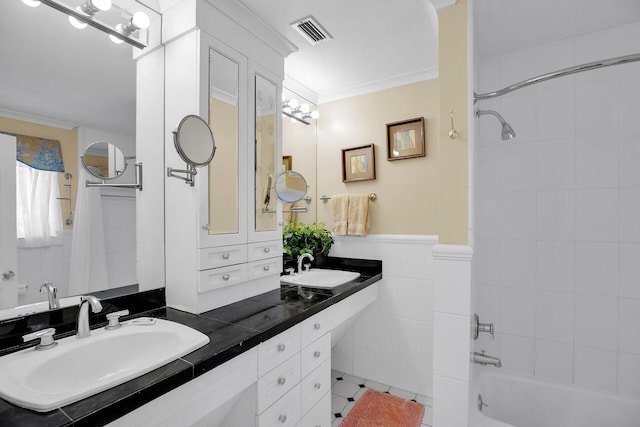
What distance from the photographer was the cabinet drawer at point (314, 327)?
1.51m

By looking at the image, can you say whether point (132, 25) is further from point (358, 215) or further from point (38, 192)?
point (358, 215)

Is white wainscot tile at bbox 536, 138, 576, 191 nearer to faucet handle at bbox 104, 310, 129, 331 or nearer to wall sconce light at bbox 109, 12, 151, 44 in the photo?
wall sconce light at bbox 109, 12, 151, 44

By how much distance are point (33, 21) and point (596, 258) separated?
3194mm

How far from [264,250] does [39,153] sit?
108 centimetres

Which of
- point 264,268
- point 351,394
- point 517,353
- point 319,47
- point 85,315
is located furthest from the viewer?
point 351,394

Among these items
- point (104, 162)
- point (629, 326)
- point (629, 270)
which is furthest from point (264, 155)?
point (629, 326)

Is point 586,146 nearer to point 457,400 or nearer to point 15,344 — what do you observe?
point 457,400

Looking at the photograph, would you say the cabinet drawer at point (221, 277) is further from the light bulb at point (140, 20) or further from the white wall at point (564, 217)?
the white wall at point (564, 217)

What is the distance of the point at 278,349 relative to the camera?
133 centimetres

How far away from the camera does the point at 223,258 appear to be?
153 centimetres

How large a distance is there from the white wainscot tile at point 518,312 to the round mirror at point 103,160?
8.47ft

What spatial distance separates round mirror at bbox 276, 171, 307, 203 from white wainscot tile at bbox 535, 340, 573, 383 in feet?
6.57

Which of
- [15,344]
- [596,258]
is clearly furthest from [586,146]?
[15,344]

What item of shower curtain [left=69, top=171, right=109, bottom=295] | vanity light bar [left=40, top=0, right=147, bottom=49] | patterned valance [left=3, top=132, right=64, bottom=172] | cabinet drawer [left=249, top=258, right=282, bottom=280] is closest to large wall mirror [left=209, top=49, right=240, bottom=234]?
cabinet drawer [left=249, top=258, right=282, bottom=280]
